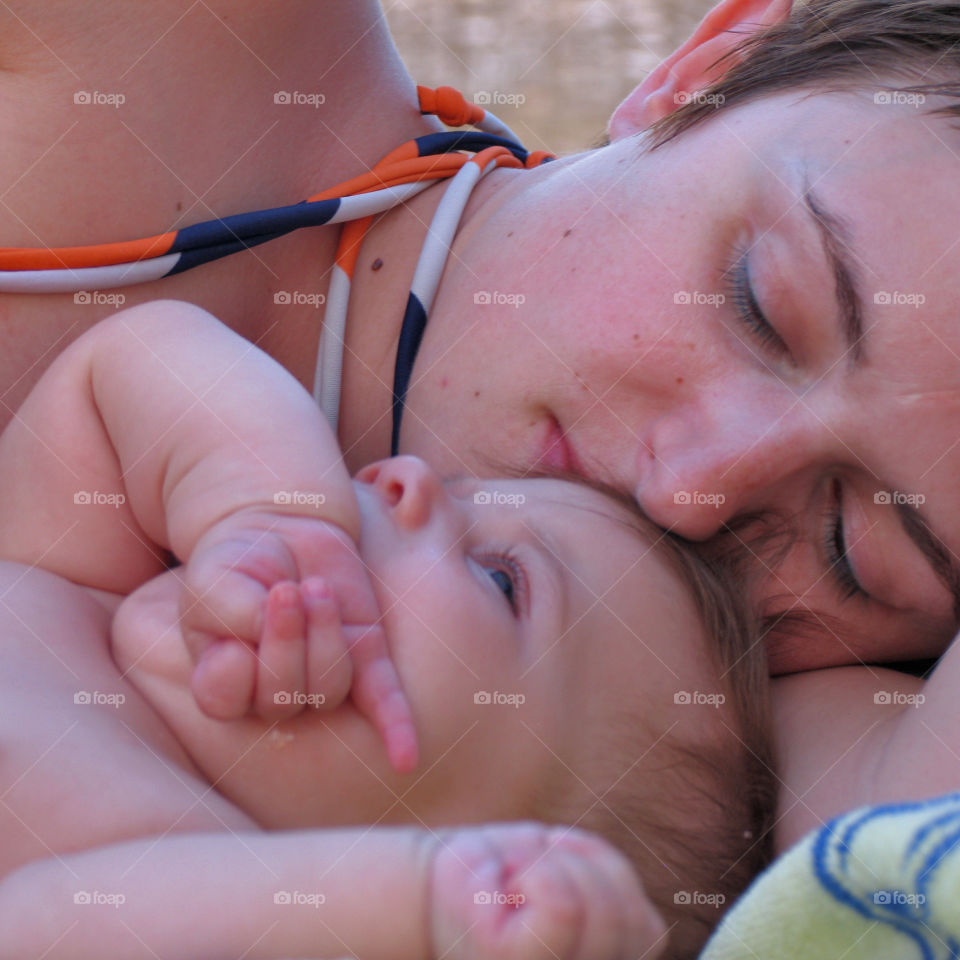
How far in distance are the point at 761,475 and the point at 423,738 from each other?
19.6 inches

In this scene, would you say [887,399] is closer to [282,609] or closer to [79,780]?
[282,609]

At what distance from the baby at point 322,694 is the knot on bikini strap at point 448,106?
0.73 meters

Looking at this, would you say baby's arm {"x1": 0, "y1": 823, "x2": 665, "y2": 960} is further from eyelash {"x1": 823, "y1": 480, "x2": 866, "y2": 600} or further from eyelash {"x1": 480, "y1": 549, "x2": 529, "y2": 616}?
eyelash {"x1": 823, "y1": 480, "x2": 866, "y2": 600}

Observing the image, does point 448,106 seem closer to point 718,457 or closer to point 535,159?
point 535,159

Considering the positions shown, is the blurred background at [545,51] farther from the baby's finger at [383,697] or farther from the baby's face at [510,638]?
the baby's finger at [383,697]

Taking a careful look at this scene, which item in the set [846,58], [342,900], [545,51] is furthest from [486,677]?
[545,51]

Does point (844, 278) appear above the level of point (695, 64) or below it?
below

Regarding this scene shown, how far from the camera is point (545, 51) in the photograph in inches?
142

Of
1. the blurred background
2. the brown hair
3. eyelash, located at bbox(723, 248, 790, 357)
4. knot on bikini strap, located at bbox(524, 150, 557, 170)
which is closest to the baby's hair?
eyelash, located at bbox(723, 248, 790, 357)

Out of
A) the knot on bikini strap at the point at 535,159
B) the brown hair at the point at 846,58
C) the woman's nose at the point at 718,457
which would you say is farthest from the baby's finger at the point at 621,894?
the knot on bikini strap at the point at 535,159

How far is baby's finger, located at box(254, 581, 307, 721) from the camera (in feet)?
2.38

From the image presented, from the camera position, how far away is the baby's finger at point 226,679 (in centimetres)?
74

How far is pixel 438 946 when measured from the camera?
0.60 metres

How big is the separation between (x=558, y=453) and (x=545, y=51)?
112 inches
